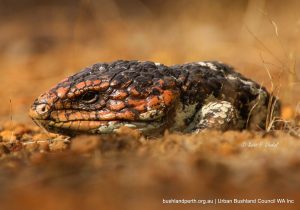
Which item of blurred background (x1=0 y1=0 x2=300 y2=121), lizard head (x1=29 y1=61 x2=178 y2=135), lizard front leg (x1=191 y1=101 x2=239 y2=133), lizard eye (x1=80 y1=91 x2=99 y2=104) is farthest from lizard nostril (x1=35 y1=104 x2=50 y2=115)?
blurred background (x1=0 y1=0 x2=300 y2=121)

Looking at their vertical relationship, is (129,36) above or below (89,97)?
below

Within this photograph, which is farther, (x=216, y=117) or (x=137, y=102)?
(x=216, y=117)

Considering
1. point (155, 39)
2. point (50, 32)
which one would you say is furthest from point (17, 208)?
point (50, 32)

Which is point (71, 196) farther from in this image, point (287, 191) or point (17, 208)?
point (287, 191)

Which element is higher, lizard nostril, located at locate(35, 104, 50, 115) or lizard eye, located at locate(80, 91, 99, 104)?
lizard eye, located at locate(80, 91, 99, 104)

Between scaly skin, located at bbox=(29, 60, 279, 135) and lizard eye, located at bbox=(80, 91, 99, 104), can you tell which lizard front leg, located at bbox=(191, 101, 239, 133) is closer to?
scaly skin, located at bbox=(29, 60, 279, 135)

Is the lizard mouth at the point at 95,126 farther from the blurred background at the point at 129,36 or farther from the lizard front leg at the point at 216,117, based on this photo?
the blurred background at the point at 129,36

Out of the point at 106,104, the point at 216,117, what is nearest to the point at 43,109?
the point at 106,104

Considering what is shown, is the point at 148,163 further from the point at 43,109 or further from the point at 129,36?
the point at 129,36
